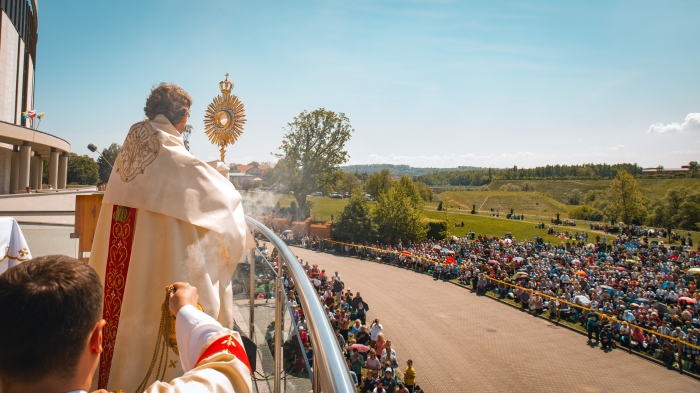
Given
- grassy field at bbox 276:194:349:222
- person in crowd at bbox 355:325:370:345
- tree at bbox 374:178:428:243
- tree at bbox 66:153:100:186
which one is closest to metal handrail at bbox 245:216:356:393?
person in crowd at bbox 355:325:370:345

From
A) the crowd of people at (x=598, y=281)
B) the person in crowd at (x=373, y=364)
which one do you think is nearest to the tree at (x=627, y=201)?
the crowd of people at (x=598, y=281)

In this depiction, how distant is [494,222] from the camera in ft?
185

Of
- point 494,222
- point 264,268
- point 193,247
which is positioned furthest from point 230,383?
point 494,222

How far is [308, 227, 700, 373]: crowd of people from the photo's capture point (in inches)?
651

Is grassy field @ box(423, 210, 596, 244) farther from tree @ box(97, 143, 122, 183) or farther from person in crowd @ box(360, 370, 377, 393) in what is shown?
tree @ box(97, 143, 122, 183)

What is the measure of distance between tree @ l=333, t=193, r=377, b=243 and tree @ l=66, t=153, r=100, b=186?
4766 centimetres

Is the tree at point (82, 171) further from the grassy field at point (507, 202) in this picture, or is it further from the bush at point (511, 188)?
the bush at point (511, 188)

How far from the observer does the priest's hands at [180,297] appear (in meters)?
1.45

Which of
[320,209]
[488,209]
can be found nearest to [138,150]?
[320,209]

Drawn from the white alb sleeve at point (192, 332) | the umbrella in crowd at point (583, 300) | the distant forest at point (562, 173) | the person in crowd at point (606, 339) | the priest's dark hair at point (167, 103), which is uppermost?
the distant forest at point (562, 173)

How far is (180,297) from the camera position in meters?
1.46

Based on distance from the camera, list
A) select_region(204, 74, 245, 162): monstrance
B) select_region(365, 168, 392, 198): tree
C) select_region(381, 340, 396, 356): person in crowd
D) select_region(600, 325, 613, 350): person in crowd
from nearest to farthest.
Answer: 1. select_region(204, 74, 245, 162): monstrance
2. select_region(381, 340, 396, 356): person in crowd
3. select_region(600, 325, 613, 350): person in crowd
4. select_region(365, 168, 392, 198): tree

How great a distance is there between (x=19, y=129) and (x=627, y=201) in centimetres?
6701

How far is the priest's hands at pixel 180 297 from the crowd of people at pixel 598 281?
19070mm
